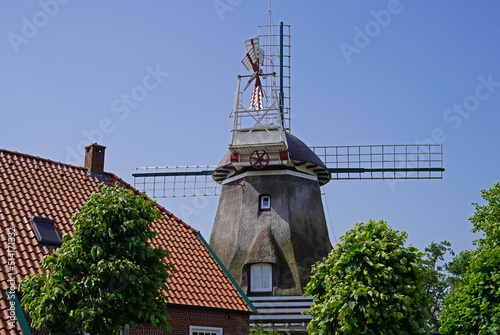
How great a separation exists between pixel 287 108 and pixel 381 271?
19.4 meters

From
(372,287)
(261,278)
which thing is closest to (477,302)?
(372,287)

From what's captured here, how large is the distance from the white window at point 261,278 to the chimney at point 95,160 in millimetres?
9191

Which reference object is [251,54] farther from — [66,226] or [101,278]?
[101,278]

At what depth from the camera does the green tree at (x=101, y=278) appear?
40.5 ft

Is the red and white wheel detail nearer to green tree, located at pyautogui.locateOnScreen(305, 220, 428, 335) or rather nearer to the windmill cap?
the windmill cap

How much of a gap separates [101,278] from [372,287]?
6039 mm

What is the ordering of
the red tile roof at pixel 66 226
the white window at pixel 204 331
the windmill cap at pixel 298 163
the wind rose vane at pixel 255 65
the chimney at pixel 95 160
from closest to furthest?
the red tile roof at pixel 66 226
the white window at pixel 204 331
the chimney at pixel 95 160
the windmill cap at pixel 298 163
the wind rose vane at pixel 255 65

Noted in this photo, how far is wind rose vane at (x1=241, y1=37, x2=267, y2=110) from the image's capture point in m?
30.2

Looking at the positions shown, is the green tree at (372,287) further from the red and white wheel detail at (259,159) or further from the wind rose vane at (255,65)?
the wind rose vane at (255,65)

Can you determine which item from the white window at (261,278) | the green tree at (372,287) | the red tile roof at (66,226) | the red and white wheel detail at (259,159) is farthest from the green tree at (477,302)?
the red and white wheel detail at (259,159)

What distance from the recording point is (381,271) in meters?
14.8

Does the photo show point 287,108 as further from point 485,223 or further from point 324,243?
point 485,223

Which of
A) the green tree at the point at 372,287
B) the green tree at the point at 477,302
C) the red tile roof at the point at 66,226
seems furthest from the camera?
the green tree at the point at 477,302

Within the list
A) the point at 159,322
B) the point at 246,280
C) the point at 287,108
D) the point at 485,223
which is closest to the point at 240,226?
→ the point at 246,280
